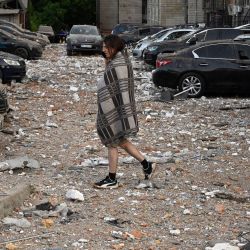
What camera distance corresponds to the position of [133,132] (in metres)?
8.22

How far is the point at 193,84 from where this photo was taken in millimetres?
17281

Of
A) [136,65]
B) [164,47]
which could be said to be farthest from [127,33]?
[164,47]

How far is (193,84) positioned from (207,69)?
0.51 meters

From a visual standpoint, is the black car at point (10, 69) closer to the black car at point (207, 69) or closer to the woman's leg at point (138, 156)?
the black car at point (207, 69)

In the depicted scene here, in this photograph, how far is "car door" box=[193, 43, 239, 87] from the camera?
17156 millimetres

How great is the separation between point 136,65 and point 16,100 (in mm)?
11881

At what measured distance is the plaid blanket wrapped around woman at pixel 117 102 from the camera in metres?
8.08

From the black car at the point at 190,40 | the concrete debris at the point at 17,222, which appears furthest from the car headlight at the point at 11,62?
the concrete debris at the point at 17,222

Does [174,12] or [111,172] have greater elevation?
[174,12]

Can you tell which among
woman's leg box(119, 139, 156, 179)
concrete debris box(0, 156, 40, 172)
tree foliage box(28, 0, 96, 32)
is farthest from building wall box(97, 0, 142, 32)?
woman's leg box(119, 139, 156, 179)

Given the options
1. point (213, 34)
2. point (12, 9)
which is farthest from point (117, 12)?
point (213, 34)

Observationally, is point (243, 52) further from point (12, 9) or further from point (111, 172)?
point (12, 9)

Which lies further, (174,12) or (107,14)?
(107,14)

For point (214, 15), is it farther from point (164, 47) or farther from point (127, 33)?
point (164, 47)
